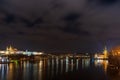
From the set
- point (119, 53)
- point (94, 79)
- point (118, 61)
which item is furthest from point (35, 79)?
point (119, 53)

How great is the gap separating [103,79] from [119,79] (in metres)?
3.05

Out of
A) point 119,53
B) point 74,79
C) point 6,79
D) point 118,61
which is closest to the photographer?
point 6,79

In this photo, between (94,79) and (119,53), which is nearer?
(94,79)

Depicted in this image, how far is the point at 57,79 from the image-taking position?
135ft

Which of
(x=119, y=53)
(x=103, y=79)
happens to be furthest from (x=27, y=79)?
(x=119, y=53)

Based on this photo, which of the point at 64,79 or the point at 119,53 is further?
the point at 119,53

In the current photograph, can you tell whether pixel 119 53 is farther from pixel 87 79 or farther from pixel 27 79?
pixel 27 79

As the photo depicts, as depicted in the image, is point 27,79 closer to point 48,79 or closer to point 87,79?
point 48,79

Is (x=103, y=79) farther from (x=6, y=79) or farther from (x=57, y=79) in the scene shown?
(x=6, y=79)

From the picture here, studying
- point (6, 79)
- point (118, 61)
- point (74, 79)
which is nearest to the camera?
point (6, 79)

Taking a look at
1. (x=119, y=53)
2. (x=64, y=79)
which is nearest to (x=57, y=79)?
(x=64, y=79)

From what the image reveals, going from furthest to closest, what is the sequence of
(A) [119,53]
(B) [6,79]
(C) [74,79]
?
1. (A) [119,53]
2. (C) [74,79]
3. (B) [6,79]

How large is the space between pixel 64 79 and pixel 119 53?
140ft

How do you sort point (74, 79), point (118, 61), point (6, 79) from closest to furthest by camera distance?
point (6, 79) < point (74, 79) < point (118, 61)
